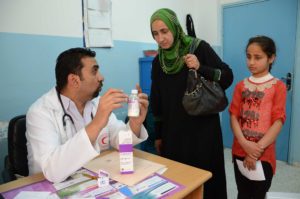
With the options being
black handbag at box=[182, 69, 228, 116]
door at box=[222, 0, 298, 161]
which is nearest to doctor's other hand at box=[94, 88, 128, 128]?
black handbag at box=[182, 69, 228, 116]

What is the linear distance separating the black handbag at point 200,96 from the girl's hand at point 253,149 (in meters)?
0.28

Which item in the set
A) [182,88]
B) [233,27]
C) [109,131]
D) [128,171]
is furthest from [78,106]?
[233,27]

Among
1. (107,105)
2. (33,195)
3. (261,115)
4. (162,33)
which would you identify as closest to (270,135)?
(261,115)

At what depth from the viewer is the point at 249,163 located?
5.11 feet

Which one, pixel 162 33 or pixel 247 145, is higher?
pixel 162 33

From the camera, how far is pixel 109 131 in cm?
161

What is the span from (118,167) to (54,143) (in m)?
0.32

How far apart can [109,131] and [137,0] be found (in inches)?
69.8

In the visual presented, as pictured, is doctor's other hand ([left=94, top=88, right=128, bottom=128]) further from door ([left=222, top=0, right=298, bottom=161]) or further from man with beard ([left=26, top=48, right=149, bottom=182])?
door ([left=222, top=0, right=298, bottom=161])

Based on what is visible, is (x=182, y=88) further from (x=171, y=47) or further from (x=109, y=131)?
(x=109, y=131)

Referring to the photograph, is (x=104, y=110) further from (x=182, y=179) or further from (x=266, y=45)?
(x=266, y=45)

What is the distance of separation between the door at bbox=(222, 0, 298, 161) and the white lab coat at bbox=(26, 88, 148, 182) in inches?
97.7

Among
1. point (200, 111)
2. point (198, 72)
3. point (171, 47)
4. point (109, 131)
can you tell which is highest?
point (171, 47)

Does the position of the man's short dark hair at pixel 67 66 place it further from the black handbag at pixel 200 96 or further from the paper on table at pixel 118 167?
the black handbag at pixel 200 96
